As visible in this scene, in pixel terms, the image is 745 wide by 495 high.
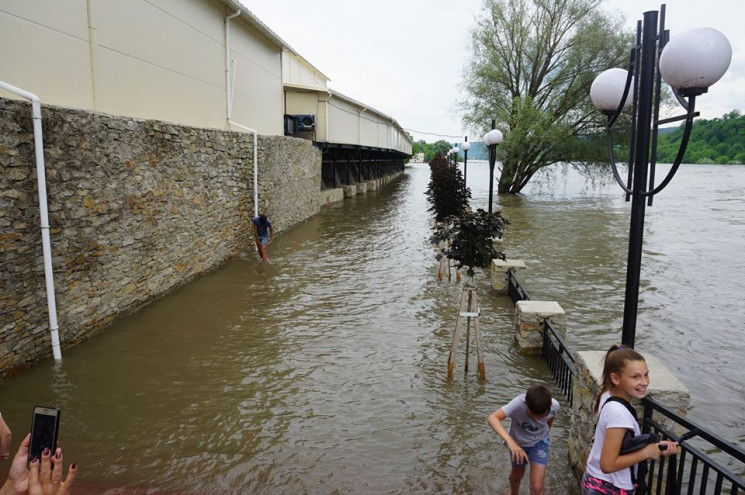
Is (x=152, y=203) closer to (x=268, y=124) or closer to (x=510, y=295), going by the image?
(x=510, y=295)

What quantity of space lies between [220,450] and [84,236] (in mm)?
4149

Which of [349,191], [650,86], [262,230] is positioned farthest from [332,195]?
[650,86]

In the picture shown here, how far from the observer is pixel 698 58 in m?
3.36

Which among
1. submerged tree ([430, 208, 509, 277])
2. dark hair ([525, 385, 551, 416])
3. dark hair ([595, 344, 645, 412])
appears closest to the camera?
dark hair ([595, 344, 645, 412])

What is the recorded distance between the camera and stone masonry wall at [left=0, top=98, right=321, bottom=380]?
5.98m

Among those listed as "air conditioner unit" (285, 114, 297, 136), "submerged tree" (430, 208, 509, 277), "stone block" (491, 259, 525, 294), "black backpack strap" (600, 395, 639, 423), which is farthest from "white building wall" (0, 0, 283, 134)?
"stone block" (491, 259, 525, 294)

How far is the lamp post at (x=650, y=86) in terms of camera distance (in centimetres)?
337

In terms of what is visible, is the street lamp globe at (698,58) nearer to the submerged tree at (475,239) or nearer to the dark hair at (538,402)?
the dark hair at (538,402)

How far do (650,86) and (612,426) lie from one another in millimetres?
2526

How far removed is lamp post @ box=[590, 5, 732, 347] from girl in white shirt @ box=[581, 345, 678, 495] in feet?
2.90

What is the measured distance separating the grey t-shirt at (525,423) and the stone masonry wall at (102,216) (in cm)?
560

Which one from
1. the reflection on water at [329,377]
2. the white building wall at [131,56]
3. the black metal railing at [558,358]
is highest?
the white building wall at [131,56]

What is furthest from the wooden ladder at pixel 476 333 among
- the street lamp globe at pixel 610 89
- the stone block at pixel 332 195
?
the stone block at pixel 332 195

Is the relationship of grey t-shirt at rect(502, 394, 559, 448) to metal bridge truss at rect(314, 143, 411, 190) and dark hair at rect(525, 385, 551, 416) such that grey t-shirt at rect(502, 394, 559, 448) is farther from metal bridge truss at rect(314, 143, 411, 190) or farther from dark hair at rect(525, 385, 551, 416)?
metal bridge truss at rect(314, 143, 411, 190)
